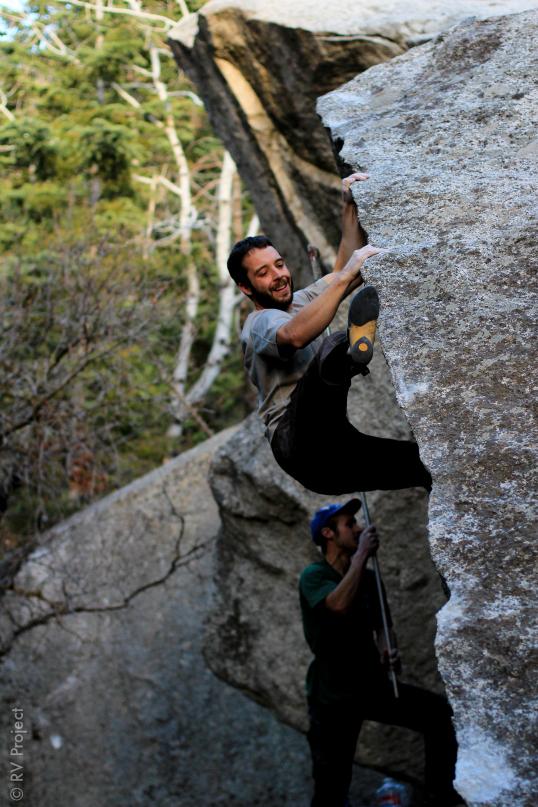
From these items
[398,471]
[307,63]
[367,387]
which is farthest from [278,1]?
[398,471]

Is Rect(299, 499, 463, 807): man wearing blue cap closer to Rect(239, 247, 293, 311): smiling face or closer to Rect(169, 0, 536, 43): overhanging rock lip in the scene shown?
Rect(239, 247, 293, 311): smiling face

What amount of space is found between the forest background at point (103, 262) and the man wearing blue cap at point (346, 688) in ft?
13.0

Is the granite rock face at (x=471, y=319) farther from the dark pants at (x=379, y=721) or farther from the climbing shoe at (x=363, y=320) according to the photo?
the dark pants at (x=379, y=721)

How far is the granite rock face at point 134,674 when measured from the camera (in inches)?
304

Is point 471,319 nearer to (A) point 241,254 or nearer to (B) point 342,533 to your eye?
(A) point 241,254

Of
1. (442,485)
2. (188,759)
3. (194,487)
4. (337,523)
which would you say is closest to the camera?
(442,485)

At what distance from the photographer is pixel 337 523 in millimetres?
5145

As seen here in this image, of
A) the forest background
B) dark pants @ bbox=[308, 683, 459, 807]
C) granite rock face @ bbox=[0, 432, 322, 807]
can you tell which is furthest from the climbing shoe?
the forest background

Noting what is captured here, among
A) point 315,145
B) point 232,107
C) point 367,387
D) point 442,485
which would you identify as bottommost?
point 442,485

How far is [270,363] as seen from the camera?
389cm

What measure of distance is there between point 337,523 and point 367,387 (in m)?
1.47

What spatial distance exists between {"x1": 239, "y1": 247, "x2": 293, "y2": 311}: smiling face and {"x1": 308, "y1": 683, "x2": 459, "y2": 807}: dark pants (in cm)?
211

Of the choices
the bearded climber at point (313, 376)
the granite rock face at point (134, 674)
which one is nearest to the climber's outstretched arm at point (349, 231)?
the bearded climber at point (313, 376)

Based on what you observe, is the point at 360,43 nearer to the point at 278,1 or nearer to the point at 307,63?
the point at 307,63
